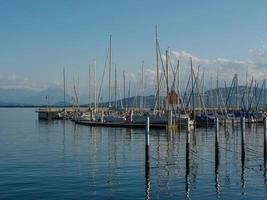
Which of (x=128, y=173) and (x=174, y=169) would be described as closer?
(x=128, y=173)

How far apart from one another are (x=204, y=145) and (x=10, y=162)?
997 inches

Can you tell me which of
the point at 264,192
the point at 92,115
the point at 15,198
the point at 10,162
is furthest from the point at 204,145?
the point at 92,115

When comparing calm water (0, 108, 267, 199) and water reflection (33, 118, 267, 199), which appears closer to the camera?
calm water (0, 108, 267, 199)

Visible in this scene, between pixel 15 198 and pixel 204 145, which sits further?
pixel 204 145

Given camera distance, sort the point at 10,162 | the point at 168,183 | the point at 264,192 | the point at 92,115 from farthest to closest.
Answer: the point at 92,115
the point at 10,162
the point at 168,183
the point at 264,192

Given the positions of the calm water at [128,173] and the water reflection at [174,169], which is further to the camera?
the water reflection at [174,169]

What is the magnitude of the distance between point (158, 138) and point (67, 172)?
3367 cm

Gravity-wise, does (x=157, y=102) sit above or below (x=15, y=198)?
above

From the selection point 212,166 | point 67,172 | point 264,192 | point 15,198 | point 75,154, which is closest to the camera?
point 15,198

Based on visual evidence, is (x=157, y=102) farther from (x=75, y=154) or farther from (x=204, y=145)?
(x=75, y=154)

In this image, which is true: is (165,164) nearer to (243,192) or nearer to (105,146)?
(243,192)

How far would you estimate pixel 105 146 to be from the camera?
62.2 metres

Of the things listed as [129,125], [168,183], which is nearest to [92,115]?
[129,125]

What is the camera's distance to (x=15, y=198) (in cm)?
3000
